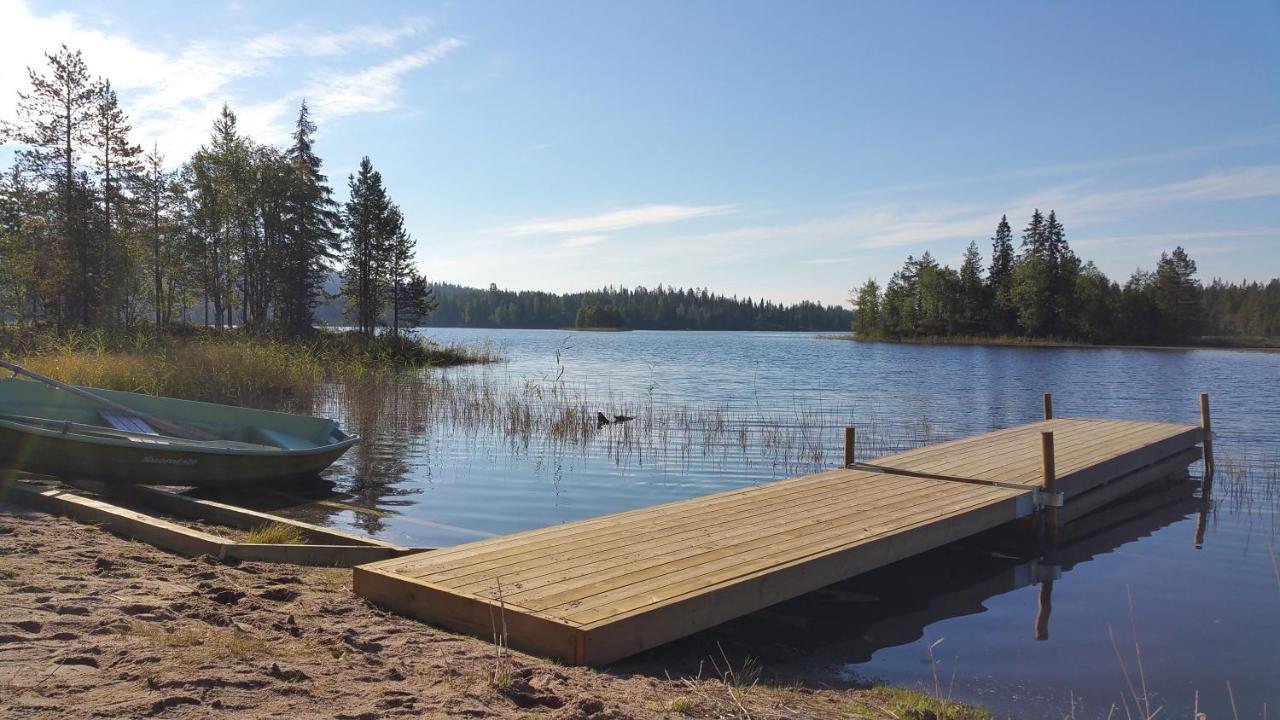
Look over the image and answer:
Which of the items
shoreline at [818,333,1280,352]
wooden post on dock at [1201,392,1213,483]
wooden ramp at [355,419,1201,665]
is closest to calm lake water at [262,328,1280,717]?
wooden post on dock at [1201,392,1213,483]

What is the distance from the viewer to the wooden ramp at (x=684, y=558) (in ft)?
13.4

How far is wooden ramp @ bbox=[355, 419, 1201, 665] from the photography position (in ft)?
13.4

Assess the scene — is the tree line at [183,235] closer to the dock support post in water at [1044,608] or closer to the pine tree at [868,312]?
the dock support post in water at [1044,608]

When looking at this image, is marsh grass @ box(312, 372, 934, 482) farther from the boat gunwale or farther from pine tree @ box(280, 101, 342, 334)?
pine tree @ box(280, 101, 342, 334)

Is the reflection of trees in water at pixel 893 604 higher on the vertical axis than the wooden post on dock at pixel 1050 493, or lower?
lower

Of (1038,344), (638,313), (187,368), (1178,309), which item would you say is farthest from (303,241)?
(638,313)

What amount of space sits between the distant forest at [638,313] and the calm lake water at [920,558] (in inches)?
4126

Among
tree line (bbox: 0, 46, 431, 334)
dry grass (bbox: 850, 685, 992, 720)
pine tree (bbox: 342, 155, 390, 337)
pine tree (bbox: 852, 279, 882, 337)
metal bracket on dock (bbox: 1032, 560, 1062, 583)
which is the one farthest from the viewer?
pine tree (bbox: 852, 279, 882, 337)

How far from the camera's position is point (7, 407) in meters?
8.84

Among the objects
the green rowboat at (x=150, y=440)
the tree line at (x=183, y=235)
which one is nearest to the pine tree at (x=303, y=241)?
the tree line at (x=183, y=235)

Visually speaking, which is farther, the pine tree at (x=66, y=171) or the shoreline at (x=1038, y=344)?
the shoreline at (x=1038, y=344)

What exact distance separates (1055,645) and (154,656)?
5.37m

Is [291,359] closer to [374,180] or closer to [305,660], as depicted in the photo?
[305,660]

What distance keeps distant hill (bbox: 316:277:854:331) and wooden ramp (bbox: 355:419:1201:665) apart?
401 feet
